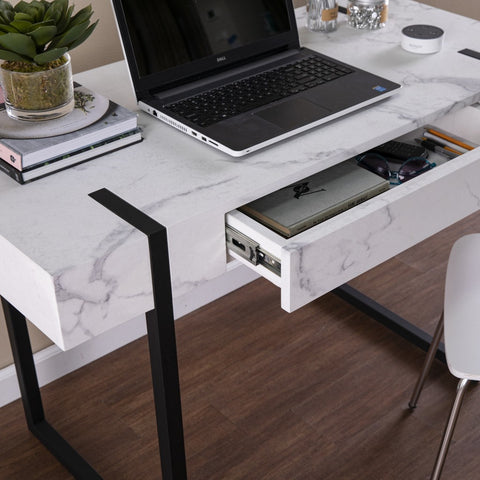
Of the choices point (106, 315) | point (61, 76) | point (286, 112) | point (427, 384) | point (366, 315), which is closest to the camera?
point (106, 315)

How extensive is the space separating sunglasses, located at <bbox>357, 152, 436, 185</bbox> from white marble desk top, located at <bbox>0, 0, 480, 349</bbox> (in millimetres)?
100

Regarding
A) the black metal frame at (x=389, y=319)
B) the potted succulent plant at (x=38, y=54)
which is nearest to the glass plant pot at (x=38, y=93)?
the potted succulent plant at (x=38, y=54)

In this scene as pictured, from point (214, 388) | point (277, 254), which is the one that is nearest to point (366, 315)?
point (214, 388)

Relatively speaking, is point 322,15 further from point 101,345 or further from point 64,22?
point 101,345

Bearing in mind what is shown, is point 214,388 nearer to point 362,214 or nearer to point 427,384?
point 427,384

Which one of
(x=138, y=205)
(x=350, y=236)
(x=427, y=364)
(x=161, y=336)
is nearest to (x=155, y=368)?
(x=161, y=336)

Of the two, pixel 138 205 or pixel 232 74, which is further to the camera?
pixel 232 74

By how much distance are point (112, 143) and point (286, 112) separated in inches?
11.8

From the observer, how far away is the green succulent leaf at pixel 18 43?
1114mm

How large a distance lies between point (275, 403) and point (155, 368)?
2.14 feet

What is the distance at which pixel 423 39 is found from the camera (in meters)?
1.57

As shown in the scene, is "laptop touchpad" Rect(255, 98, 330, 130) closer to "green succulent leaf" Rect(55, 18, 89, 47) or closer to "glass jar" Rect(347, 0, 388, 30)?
"green succulent leaf" Rect(55, 18, 89, 47)

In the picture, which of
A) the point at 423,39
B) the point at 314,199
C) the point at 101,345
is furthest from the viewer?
the point at 101,345

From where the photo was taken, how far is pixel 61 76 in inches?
48.2
